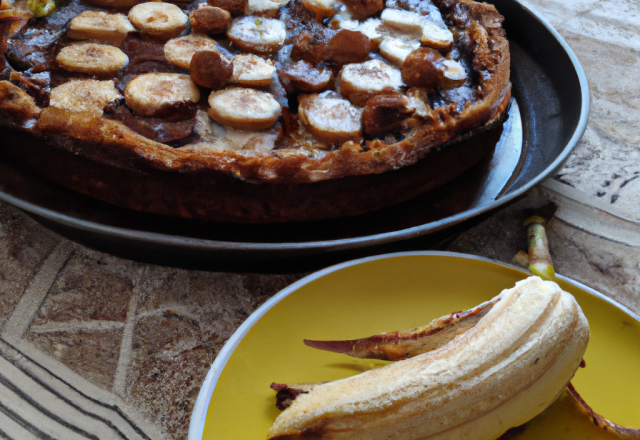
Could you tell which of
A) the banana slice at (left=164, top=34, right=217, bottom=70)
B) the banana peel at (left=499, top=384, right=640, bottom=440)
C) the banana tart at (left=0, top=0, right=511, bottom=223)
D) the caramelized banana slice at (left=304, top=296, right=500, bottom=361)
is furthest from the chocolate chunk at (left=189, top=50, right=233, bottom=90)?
the banana peel at (left=499, top=384, right=640, bottom=440)

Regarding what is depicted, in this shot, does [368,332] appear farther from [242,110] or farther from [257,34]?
[257,34]

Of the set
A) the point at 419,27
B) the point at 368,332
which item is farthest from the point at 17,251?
the point at 419,27

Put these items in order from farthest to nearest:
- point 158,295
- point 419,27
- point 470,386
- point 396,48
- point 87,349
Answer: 1. point 419,27
2. point 396,48
3. point 158,295
4. point 87,349
5. point 470,386

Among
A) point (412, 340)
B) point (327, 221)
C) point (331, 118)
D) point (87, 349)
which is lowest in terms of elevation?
point (87, 349)

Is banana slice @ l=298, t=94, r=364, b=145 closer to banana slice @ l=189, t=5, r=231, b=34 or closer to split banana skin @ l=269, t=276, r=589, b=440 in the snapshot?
banana slice @ l=189, t=5, r=231, b=34

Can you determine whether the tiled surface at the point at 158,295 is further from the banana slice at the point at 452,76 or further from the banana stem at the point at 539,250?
the banana slice at the point at 452,76

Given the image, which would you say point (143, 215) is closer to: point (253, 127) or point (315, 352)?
point (253, 127)

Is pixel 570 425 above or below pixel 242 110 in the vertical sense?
below
